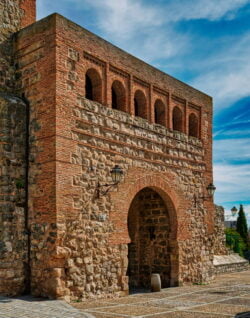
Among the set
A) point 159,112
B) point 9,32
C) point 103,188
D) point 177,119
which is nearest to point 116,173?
point 103,188

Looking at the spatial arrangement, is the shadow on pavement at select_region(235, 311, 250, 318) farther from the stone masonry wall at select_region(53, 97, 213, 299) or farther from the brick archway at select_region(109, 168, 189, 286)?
the brick archway at select_region(109, 168, 189, 286)

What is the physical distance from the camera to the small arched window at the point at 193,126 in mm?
16984

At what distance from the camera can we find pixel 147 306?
34.4ft

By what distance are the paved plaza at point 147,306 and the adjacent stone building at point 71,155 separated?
65 cm

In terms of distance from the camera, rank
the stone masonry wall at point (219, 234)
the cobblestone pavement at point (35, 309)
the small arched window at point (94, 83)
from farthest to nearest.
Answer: the stone masonry wall at point (219, 234), the small arched window at point (94, 83), the cobblestone pavement at point (35, 309)

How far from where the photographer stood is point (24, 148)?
1130cm

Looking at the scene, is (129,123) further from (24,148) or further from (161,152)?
(24,148)

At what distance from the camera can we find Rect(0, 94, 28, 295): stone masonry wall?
10.5 meters

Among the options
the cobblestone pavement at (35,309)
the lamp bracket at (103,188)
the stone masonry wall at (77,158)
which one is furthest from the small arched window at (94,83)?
the cobblestone pavement at (35,309)

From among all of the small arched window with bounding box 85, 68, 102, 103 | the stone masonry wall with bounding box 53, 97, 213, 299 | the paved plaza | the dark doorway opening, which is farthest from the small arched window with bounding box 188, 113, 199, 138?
the paved plaza

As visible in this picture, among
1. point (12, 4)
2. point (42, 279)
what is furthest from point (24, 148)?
point (12, 4)

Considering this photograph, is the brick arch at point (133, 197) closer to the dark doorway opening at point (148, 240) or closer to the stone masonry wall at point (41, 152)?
the dark doorway opening at point (148, 240)

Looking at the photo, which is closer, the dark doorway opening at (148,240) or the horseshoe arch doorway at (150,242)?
→ the horseshoe arch doorway at (150,242)

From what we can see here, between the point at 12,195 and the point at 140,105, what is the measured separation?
5403mm
